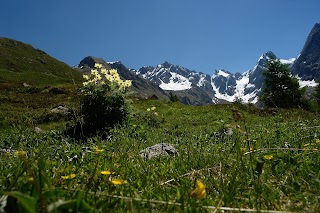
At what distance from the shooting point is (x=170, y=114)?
25688 mm

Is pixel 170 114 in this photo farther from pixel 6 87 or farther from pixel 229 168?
pixel 6 87

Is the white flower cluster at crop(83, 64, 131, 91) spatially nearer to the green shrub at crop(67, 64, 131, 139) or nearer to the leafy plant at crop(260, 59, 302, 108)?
the green shrub at crop(67, 64, 131, 139)

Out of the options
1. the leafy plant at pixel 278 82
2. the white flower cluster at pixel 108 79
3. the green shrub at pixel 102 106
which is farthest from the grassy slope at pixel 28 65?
the green shrub at pixel 102 106

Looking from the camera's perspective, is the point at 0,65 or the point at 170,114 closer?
the point at 170,114

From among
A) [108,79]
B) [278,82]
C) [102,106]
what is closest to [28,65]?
[278,82]

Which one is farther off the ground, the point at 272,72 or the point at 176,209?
the point at 272,72

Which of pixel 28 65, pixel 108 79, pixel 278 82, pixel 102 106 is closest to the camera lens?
pixel 102 106

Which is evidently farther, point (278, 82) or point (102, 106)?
point (278, 82)

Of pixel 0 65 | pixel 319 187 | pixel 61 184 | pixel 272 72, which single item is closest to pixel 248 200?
pixel 319 187

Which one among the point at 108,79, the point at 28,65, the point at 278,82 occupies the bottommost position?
the point at 108,79

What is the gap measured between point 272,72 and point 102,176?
182 ft

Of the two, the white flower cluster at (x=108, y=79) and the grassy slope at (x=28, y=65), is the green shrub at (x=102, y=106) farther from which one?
the grassy slope at (x=28, y=65)

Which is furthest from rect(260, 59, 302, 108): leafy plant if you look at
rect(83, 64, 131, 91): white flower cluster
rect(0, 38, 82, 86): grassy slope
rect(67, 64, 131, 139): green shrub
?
rect(0, 38, 82, 86): grassy slope

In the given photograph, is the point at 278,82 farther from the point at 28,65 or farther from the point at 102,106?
the point at 28,65
